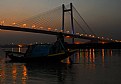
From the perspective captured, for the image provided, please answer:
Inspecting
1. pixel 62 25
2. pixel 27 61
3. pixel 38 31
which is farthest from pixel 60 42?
pixel 62 25

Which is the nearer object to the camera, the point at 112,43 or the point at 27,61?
the point at 27,61

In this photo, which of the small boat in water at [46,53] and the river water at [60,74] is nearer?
the river water at [60,74]

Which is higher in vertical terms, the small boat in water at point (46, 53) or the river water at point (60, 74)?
the small boat in water at point (46, 53)

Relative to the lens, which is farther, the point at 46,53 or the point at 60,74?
the point at 46,53

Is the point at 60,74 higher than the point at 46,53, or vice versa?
the point at 46,53

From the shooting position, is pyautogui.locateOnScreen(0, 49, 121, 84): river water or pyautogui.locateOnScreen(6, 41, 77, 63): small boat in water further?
pyautogui.locateOnScreen(6, 41, 77, 63): small boat in water

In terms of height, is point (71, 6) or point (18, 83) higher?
point (71, 6)

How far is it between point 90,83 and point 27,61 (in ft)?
45.7

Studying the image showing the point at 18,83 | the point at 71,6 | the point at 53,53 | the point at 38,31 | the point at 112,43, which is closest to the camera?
the point at 18,83

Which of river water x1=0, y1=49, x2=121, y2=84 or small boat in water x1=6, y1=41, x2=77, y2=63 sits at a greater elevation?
small boat in water x1=6, y1=41, x2=77, y2=63

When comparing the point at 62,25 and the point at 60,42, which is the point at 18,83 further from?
the point at 62,25

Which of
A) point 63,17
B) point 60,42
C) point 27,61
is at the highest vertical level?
point 63,17

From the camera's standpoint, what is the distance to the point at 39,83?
34.1 feet

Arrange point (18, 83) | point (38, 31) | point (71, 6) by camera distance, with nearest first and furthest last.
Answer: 1. point (18, 83)
2. point (38, 31)
3. point (71, 6)
